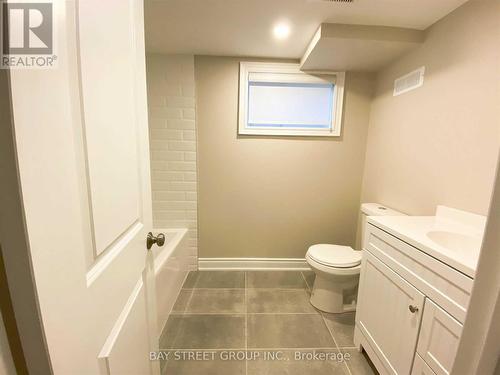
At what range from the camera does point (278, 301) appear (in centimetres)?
181

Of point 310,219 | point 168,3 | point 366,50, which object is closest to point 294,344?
point 310,219

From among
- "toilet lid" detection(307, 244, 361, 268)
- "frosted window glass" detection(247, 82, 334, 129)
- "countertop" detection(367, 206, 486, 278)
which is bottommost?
"toilet lid" detection(307, 244, 361, 268)

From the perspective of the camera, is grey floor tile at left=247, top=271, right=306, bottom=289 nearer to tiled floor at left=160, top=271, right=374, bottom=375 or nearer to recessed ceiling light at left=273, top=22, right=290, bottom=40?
tiled floor at left=160, top=271, right=374, bottom=375

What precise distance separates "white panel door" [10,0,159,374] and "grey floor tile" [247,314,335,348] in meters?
0.90

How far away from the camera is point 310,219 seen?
2232 millimetres

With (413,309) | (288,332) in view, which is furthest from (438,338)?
(288,332)

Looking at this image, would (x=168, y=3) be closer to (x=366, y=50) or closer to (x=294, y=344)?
(x=366, y=50)

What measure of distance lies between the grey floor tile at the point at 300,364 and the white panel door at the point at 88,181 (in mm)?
784

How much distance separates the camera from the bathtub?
1454mm

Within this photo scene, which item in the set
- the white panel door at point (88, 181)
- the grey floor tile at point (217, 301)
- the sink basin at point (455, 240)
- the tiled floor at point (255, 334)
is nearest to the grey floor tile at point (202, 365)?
the tiled floor at point (255, 334)

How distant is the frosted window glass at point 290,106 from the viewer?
6.84ft

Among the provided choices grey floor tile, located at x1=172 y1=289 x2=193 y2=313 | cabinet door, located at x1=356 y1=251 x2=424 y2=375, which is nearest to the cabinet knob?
cabinet door, located at x1=356 y1=251 x2=424 y2=375

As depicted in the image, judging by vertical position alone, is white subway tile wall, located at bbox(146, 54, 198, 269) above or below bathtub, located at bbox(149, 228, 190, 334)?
above

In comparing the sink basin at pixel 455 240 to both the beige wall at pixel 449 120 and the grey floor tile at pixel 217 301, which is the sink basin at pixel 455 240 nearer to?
the beige wall at pixel 449 120
